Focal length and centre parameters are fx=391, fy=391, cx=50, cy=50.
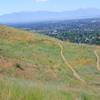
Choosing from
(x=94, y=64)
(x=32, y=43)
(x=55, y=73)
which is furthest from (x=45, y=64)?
(x=32, y=43)

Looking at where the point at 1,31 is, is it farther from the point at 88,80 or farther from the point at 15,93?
the point at 15,93

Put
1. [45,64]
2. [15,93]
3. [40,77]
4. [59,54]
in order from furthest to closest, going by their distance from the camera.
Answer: [59,54]
[45,64]
[40,77]
[15,93]

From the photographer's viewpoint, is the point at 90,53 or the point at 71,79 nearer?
the point at 71,79

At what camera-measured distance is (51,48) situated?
3659 centimetres

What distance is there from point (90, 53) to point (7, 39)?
310 inches

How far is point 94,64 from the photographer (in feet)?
107

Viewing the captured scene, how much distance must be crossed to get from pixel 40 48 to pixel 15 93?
1107 inches

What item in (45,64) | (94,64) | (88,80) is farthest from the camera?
(94,64)

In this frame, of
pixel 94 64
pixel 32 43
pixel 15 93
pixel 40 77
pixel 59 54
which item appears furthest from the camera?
pixel 32 43

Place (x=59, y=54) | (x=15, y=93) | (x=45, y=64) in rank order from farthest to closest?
(x=59, y=54), (x=45, y=64), (x=15, y=93)

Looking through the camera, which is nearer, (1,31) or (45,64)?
(45,64)

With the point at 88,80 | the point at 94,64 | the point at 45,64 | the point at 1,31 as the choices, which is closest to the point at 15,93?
the point at 88,80

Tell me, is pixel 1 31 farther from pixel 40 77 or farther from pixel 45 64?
pixel 40 77

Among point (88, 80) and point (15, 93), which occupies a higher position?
point (15, 93)
